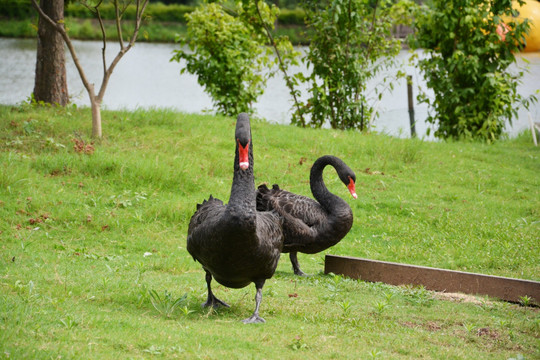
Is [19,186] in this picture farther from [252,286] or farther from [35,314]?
[35,314]

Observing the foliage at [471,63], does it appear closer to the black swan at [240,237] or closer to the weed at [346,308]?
the weed at [346,308]

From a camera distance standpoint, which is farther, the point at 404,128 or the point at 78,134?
the point at 404,128

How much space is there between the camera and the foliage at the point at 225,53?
1368 centimetres

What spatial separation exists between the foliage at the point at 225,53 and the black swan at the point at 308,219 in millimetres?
7124

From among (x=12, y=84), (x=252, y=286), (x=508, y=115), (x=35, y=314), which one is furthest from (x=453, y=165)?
(x=12, y=84)

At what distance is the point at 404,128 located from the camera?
15.5m

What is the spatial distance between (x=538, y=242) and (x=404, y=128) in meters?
7.85

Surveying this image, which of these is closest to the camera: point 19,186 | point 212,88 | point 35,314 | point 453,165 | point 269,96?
point 35,314

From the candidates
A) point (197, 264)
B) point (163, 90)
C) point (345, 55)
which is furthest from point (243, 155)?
point (163, 90)

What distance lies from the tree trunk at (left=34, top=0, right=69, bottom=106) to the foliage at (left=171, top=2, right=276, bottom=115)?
9.52 ft

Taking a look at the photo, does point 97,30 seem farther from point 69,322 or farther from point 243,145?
point 69,322

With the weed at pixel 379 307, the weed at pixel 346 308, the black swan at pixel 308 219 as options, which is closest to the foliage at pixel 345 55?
the black swan at pixel 308 219

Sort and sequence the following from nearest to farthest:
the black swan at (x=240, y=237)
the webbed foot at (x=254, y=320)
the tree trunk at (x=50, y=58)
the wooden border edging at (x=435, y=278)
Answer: the black swan at (x=240, y=237)
the webbed foot at (x=254, y=320)
the wooden border edging at (x=435, y=278)
the tree trunk at (x=50, y=58)

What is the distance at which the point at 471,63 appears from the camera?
13.7m
